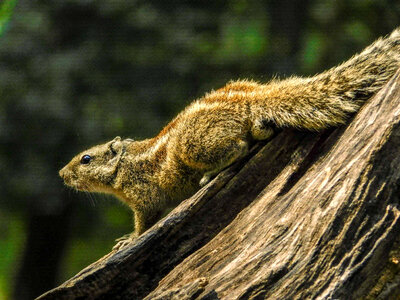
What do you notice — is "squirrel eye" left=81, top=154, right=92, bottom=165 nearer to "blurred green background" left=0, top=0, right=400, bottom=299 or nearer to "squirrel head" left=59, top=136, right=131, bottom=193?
"squirrel head" left=59, top=136, right=131, bottom=193

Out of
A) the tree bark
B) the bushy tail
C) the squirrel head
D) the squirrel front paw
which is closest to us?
the tree bark

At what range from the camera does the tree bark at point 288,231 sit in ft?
8.54

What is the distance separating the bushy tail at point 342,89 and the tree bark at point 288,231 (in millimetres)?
90

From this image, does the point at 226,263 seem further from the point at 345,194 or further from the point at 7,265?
the point at 7,265

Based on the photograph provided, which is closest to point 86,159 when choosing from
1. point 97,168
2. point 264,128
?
point 97,168

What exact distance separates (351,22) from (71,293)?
597 cm

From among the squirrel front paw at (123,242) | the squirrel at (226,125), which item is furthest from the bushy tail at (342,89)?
the squirrel front paw at (123,242)

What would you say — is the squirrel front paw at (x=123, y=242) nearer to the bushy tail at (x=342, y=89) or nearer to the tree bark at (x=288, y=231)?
the tree bark at (x=288, y=231)

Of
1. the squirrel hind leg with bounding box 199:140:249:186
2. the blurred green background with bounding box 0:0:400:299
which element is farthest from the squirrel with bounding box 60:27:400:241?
the blurred green background with bounding box 0:0:400:299

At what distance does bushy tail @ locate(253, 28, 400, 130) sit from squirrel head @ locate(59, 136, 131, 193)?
5.25 feet

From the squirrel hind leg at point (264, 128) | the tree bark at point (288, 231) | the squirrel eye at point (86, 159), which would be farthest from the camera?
the squirrel eye at point (86, 159)

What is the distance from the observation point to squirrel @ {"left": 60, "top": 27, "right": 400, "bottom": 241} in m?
2.96

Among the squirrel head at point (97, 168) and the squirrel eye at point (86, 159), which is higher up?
the squirrel eye at point (86, 159)

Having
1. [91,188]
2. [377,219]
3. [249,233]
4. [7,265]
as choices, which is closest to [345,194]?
[377,219]
